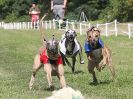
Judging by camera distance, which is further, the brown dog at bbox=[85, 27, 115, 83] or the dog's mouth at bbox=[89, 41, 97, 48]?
the brown dog at bbox=[85, 27, 115, 83]

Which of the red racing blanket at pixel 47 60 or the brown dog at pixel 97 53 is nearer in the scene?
the red racing blanket at pixel 47 60

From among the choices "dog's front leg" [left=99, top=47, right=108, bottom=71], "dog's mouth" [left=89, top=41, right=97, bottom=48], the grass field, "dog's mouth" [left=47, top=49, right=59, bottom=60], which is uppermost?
"dog's mouth" [left=89, top=41, right=97, bottom=48]

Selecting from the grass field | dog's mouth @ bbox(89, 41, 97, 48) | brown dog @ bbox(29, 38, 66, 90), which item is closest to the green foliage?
the grass field

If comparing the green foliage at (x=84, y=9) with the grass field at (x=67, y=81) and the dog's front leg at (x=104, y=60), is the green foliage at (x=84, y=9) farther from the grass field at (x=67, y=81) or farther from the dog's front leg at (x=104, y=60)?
the dog's front leg at (x=104, y=60)

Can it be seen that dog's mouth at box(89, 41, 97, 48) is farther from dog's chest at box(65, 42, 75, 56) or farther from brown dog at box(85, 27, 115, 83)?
dog's chest at box(65, 42, 75, 56)

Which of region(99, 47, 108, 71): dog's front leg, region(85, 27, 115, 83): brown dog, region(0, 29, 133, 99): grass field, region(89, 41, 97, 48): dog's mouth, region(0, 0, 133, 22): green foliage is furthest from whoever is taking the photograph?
region(0, 0, 133, 22): green foliage

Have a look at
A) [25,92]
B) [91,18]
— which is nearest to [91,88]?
[25,92]

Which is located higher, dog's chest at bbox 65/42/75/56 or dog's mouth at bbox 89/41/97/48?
dog's mouth at bbox 89/41/97/48

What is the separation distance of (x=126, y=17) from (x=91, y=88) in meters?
36.4

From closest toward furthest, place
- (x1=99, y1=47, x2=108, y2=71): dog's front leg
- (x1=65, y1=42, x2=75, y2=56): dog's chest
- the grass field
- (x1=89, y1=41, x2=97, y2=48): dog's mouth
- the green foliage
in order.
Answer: the grass field
(x1=89, y1=41, x2=97, y2=48): dog's mouth
(x1=99, y1=47, x2=108, y2=71): dog's front leg
(x1=65, y1=42, x2=75, y2=56): dog's chest
the green foliage

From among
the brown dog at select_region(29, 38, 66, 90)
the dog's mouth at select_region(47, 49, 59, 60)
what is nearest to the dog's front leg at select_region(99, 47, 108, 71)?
the brown dog at select_region(29, 38, 66, 90)

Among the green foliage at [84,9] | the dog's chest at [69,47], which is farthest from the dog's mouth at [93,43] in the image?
the green foliage at [84,9]

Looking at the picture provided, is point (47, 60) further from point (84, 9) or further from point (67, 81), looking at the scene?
point (84, 9)

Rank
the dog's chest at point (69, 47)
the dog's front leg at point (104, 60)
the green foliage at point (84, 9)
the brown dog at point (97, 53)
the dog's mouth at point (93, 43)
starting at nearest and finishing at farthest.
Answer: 1. the dog's mouth at point (93, 43)
2. the brown dog at point (97, 53)
3. the dog's front leg at point (104, 60)
4. the dog's chest at point (69, 47)
5. the green foliage at point (84, 9)
